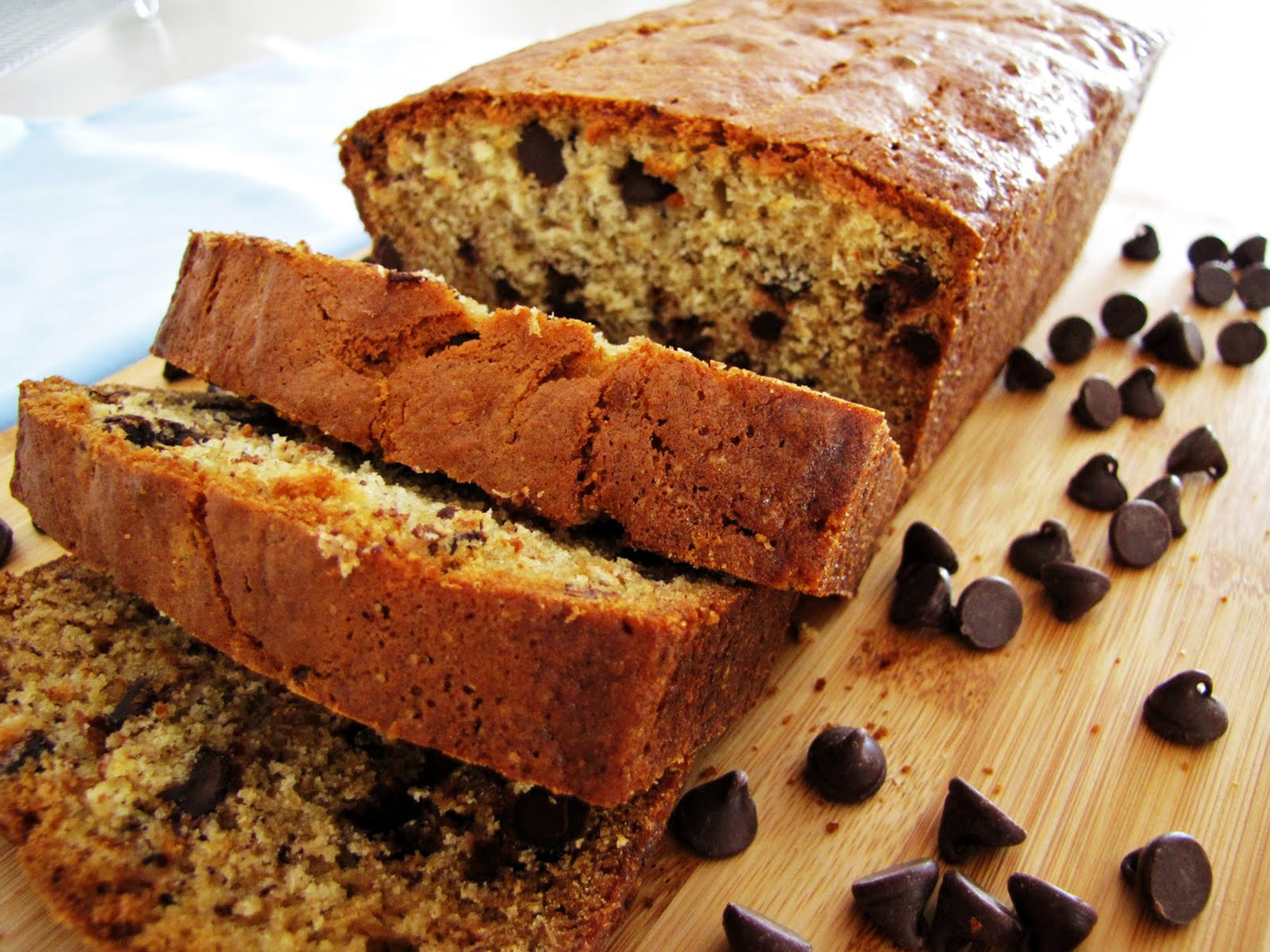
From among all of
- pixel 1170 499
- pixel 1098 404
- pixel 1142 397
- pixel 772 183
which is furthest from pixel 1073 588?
pixel 772 183

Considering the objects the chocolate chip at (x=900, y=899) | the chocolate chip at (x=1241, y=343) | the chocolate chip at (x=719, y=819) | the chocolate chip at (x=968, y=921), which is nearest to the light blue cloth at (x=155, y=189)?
the chocolate chip at (x=719, y=819)

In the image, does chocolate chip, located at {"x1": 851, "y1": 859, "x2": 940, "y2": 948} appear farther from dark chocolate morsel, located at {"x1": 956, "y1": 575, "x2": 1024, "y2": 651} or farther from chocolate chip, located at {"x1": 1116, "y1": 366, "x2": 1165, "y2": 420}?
chocolate chip, located at {"x1": 1116, "y1": 366, "x2": 1165, "y2": 420}

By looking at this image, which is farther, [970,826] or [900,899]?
[970,826]

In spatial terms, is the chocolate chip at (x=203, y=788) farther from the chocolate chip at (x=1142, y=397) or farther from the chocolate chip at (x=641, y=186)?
the chocolate chip at (x=1142, y=397)

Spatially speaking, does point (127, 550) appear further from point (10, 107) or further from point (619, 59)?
point (10, 107)

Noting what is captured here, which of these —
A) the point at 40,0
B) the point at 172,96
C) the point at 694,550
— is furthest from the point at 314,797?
the point at 40,0

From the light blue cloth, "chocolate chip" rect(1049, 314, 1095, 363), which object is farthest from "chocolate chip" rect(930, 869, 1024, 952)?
the light blue cloth

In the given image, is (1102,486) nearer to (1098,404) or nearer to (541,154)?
(1098,404)
